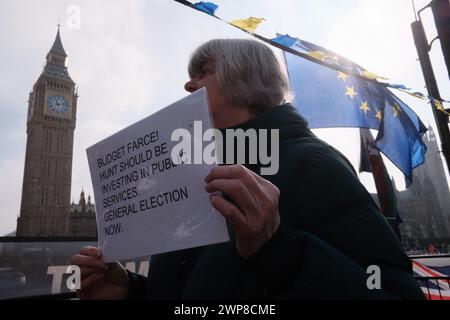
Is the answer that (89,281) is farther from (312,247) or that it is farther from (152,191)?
(312,247)

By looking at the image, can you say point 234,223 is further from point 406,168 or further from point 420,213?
point 420,213

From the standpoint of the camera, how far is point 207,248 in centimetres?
122

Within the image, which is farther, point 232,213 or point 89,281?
point 89,281

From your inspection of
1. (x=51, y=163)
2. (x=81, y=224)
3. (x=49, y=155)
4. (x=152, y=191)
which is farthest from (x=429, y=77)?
(x=49, y=155)

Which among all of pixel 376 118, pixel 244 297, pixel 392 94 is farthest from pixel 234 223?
pixel 392 94

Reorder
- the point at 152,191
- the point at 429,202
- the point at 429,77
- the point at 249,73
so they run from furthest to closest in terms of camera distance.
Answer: the point at 429,202 < the point at 429,77 < the point at 249,73 < the point at 152,191

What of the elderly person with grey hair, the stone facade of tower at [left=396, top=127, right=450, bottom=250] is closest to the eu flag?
the elderly person with grey hair

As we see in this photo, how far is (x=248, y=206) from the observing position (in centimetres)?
83

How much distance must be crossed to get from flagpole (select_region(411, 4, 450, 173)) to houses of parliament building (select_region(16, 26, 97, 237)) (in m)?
59.6

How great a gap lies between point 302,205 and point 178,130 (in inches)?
19.0

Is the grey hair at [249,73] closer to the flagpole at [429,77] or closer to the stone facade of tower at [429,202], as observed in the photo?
the flagpole at [429,77]

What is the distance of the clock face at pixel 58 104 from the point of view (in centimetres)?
6191

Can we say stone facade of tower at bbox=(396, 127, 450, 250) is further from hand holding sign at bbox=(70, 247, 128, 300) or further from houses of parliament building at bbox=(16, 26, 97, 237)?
hand holding sign at bbox=(70, 247, 128, 300)

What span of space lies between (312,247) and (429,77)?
17.6 ft
